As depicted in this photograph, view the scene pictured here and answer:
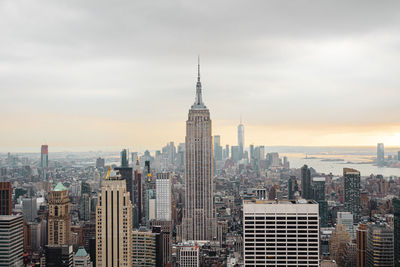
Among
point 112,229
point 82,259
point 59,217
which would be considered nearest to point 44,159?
point 112,229

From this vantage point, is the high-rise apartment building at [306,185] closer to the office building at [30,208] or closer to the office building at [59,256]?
the office building at [59,256]

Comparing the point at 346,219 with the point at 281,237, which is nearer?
the point at 281,237

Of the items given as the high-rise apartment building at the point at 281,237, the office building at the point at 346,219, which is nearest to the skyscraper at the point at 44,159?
the high-rise apartment building at the point at 281,237

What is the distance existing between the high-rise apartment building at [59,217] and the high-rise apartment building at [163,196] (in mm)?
13301

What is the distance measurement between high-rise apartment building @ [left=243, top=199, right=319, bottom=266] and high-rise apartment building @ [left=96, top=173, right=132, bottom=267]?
270 inches

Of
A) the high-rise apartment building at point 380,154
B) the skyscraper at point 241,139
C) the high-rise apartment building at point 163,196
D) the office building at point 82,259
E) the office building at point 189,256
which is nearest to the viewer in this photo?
the high-rise apartment building at point 380,154

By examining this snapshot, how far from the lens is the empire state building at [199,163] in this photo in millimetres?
54281

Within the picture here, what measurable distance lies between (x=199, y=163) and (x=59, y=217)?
24.0 m

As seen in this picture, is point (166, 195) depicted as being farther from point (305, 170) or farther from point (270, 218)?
point (270, 218)

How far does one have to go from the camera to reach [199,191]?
54.8m

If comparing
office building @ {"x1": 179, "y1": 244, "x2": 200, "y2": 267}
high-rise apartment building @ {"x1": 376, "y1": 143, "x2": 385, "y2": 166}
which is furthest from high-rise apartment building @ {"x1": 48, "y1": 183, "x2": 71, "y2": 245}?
high-rise apartment building @ {"x1": 376, "y1": 143, "x2": 385, "y2": 166}

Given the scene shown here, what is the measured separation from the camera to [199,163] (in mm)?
55219

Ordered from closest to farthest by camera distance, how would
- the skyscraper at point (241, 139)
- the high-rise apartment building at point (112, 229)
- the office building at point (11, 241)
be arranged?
the high-rise apartment building at point (112, 229) → the office building at point (11, 241) → the skyscraper at point (241, 139)

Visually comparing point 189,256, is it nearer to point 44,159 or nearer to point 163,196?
point 163,196
